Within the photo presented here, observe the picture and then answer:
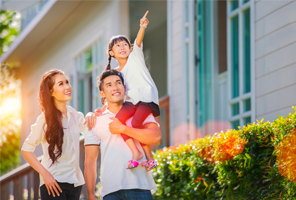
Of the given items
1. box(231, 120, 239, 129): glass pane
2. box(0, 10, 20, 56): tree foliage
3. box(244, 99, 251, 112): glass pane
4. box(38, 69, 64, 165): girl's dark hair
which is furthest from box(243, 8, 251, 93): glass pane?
box(0, 10, 20, 56): tree foliage

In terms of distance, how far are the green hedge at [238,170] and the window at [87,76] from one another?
5222mm

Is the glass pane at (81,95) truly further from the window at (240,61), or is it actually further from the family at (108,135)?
the family at (108,135)

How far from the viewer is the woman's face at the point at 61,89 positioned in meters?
3.60

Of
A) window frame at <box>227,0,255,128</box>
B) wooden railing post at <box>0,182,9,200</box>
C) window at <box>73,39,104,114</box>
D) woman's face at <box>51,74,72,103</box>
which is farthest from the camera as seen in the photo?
window at <box>73,39,104,114</box>

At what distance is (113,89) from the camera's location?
3.38m

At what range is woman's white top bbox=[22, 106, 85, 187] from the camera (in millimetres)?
3496

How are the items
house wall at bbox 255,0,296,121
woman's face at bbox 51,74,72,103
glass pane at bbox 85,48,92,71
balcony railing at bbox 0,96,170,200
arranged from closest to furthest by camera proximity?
woman's face at bbox 51,74,72,103 → house wall at bbox 255,0,296,121 → balcony railing at bbox 0,96,170,200 → glass pane at bbox 85,48,92,71

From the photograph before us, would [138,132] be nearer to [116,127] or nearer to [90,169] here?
[116,127]

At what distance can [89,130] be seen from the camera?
342 centimetres

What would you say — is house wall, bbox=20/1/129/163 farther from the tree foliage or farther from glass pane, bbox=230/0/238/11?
glass pane, bbox=230/0/238/11

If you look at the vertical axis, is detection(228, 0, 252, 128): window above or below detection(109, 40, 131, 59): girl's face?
above

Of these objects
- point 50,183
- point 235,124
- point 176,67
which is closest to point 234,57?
point 235,124

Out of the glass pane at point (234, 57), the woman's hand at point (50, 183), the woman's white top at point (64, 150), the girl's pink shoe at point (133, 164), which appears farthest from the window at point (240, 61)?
the woman's hand at point (50, 183)

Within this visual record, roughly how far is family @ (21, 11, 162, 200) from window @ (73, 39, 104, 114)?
6.60 metres
